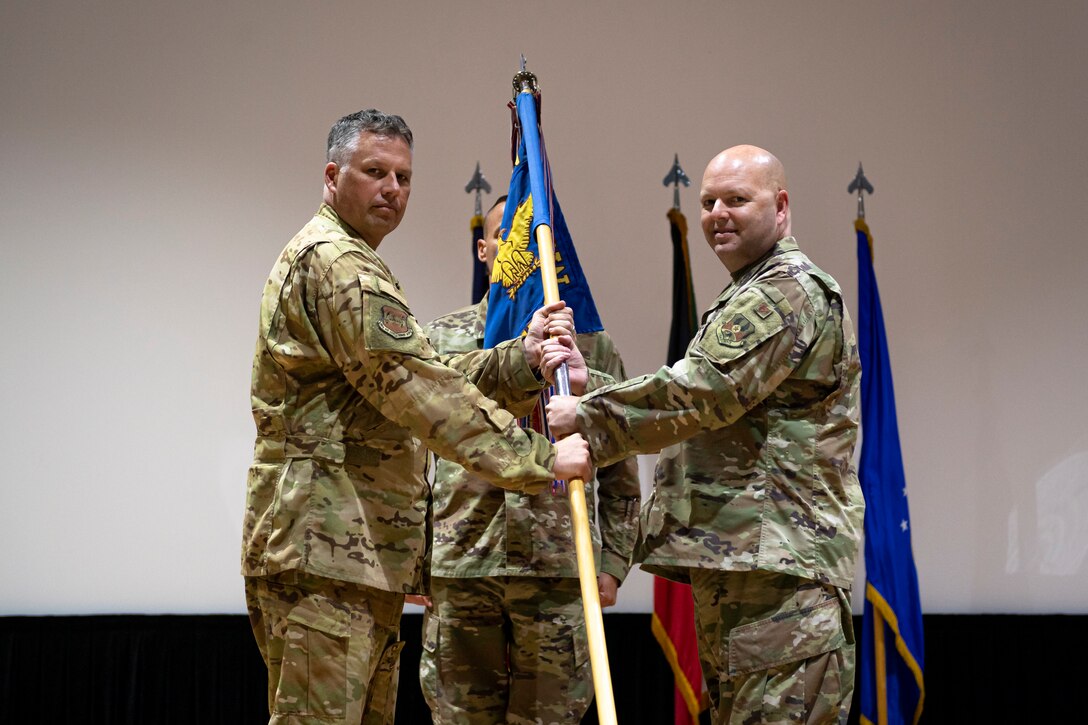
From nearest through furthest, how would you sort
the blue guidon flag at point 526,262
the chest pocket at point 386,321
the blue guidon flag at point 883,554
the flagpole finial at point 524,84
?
the chest pocket at point 386,321 < the blue guidon flag at point 526,262 < the flagpole finial at point 524,84 < the blue guidon flag at point 883,554

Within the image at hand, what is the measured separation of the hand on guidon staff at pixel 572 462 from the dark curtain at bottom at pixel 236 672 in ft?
6.99

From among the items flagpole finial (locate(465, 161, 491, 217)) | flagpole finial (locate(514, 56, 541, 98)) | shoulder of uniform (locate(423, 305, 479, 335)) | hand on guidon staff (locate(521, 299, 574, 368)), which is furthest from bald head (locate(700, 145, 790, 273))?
flagpole finial (locate(465, 161, 491, 217))

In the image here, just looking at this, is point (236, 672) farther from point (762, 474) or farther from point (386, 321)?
point (762, 474)

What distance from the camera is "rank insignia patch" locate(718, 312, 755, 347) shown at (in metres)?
2.62

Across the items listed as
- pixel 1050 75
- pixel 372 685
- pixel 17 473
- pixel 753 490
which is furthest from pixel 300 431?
pixel 1050 75

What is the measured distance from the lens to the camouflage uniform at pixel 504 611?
122 inches

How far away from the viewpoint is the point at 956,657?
181 inches

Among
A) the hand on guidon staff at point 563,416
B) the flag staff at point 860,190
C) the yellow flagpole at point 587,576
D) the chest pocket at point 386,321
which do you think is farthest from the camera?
the flag staff at point 860,190

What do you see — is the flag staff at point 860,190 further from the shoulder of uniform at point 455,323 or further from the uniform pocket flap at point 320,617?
the uniform pocket flap at point 320,617

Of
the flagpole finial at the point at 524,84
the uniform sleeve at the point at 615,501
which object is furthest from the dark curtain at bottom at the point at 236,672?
the flagpole finial at the point at 524,84

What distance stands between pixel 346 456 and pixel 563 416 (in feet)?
1.88

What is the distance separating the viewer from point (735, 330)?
2637 mm

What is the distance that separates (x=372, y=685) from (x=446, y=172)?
110 inches

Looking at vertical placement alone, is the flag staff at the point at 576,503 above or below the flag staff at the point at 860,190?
below
